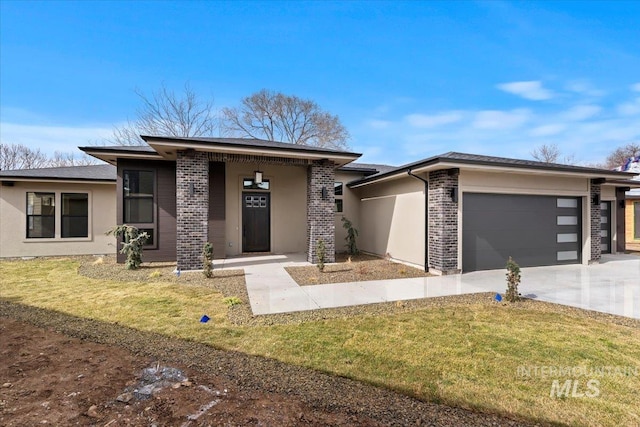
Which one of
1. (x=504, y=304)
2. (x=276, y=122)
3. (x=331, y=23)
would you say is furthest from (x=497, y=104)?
(x=276, y=122)

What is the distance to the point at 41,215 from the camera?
10.9 meters

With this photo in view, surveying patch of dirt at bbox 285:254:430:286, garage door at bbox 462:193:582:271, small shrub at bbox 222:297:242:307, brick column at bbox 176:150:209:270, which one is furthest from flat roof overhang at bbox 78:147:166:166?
garage door at bbox 462:193:582:271

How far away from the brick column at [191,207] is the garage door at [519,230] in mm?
7134

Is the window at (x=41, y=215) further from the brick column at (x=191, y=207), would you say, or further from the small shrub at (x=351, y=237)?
the small shrub at (x=351, y=237)

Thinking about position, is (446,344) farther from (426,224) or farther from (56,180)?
(56,180)

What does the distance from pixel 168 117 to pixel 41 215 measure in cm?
1205

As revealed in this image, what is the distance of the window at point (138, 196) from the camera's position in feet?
30.3

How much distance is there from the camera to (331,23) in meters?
9.63

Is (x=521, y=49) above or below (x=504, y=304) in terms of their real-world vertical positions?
above

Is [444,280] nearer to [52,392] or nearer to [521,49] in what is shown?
[52,392]

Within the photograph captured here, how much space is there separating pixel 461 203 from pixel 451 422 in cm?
651

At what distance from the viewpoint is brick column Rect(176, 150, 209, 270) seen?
7934 mm

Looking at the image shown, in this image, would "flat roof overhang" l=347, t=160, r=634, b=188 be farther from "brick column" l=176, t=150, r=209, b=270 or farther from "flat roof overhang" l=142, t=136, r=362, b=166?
"brick column" l=176, t=150, r=209, b=270

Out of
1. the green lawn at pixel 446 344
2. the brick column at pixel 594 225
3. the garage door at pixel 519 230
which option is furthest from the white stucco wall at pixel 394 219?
the brick column at pixel 594 225
